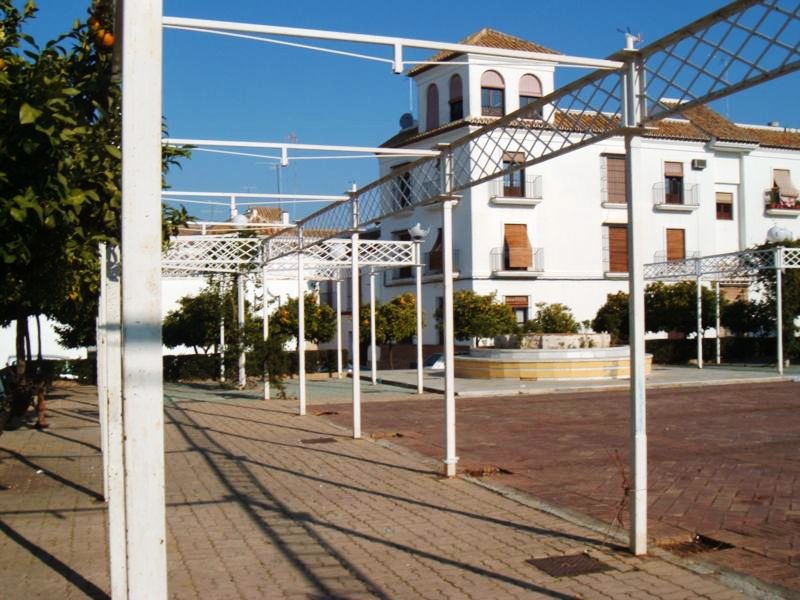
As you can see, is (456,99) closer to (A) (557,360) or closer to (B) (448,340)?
(A) (557,360)

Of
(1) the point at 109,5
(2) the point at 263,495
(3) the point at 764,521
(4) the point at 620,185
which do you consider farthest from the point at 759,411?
(4) the point at 620,185

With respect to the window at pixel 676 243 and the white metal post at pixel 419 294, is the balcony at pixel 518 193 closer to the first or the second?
the window at pixel 676 243

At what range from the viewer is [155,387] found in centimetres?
364

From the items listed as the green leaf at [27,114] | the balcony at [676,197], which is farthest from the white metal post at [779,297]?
the green leaf at [27,114]

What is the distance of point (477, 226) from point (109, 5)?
100ft

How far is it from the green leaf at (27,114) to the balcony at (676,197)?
1445 inches

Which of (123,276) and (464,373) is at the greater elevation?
→ (123,276)

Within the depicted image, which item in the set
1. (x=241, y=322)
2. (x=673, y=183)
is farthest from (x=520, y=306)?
(x=241, y=322)

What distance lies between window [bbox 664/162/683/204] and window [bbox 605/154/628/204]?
7.06ft

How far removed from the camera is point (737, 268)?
1034 inches

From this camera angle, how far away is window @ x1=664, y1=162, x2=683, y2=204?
3966 cm

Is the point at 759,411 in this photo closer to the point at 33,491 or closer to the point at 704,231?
the point at 33,491

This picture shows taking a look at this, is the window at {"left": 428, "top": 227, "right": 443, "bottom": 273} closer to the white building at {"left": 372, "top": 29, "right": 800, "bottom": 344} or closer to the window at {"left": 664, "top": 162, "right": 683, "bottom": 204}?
the white building at {"left": 372, "top": 29, "right": 800, "bottom": 344}

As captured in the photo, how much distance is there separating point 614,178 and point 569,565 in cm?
3463
